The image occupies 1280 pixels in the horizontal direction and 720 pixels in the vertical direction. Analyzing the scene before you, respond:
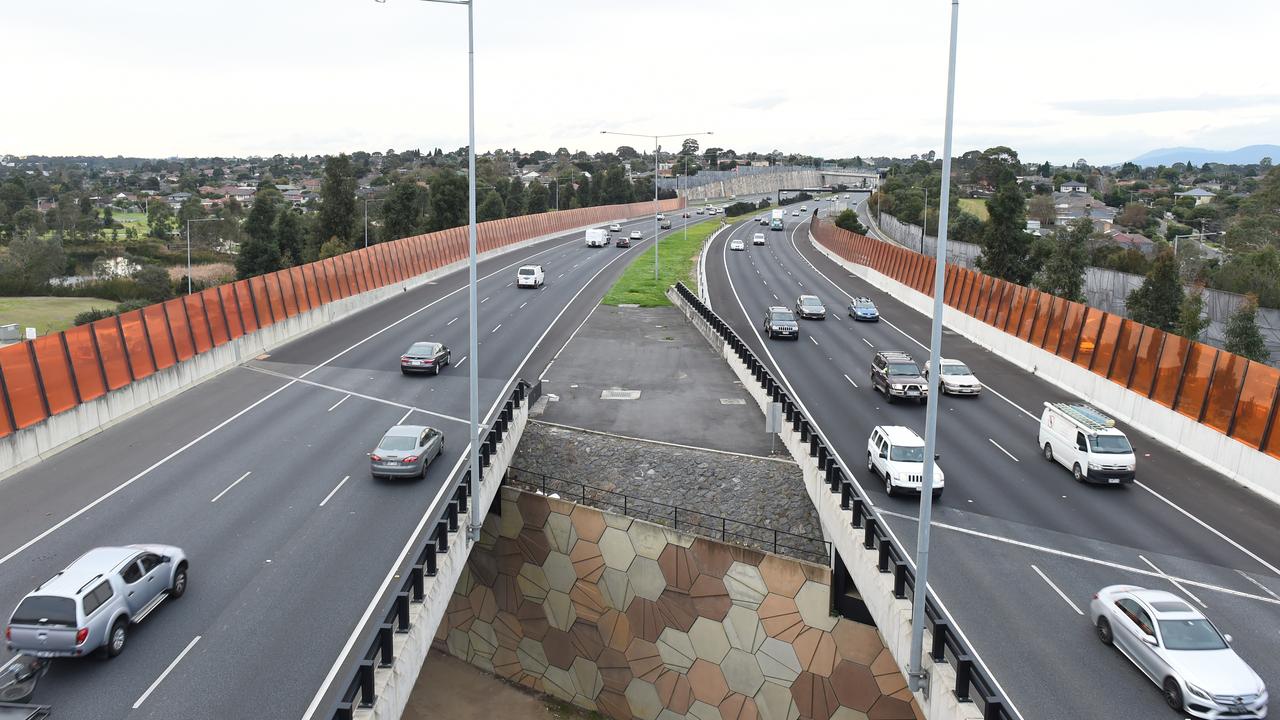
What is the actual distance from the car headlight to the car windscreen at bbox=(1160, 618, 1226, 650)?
85cm

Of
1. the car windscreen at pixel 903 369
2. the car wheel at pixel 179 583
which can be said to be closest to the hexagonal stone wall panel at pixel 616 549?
the car wheel at pixel 179 583

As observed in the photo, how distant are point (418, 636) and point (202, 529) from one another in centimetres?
752

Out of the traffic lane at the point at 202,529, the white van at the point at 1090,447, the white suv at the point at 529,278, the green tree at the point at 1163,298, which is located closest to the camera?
the traffic lane at the point at 202,529

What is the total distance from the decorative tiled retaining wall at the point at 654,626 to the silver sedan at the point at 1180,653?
20.4 ft

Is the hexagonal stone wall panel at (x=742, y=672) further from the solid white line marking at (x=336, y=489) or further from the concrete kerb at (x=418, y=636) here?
the solid white line marking at (x=336, y=489)

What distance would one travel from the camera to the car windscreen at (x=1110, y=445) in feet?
85.7

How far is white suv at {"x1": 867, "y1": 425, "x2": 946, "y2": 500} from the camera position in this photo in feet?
81.4

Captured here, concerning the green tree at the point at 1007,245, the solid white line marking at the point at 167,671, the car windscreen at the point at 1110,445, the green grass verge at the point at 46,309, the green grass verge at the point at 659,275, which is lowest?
the green grass verge at the point at 46,309

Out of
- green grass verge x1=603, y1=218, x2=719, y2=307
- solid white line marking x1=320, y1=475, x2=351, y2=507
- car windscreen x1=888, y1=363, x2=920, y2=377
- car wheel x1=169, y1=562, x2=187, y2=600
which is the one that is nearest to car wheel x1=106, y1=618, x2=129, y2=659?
car wheel x1=169, y1=562, x2=187, y2=600

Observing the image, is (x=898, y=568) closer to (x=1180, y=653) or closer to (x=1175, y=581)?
(x=1180, y=653)

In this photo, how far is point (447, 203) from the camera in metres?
121

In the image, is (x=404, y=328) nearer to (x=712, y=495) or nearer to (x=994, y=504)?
(x=712, y=495)

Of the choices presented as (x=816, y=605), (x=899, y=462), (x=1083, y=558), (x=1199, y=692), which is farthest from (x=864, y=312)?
(x=1199, y=692)

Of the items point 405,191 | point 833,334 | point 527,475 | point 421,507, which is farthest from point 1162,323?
point 405,191
